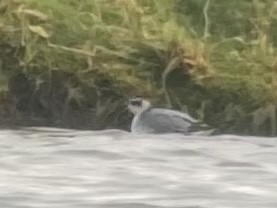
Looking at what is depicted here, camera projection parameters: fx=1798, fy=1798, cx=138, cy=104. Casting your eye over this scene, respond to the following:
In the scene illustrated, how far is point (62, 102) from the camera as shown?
11617 mm

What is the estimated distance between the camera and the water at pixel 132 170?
8430 millimetres

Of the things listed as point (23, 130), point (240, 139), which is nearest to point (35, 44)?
point (23, 130)

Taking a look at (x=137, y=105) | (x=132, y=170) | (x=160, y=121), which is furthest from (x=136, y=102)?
(x=132, y=170)

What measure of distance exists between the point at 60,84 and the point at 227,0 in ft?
4.32

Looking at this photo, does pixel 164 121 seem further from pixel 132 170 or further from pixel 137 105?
pixel 132 170

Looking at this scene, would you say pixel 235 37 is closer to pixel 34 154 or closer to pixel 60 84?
pixel 60 84

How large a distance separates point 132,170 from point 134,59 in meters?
2.49

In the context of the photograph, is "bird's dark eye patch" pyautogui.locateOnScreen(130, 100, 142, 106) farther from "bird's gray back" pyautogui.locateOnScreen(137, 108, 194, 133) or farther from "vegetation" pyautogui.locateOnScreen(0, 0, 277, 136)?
"vegetation" pyautogui.locateOnScreen(0, 0, 277, 136)

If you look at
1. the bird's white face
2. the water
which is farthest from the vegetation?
the water

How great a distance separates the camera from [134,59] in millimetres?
11852

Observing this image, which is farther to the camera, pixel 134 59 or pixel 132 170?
pixel 134 59

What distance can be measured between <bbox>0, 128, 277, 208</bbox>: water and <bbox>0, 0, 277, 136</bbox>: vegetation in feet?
1.54

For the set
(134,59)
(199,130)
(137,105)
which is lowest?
(199,130)

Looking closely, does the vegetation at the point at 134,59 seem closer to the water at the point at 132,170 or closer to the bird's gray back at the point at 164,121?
the bird's gray back at the point at 164,121
